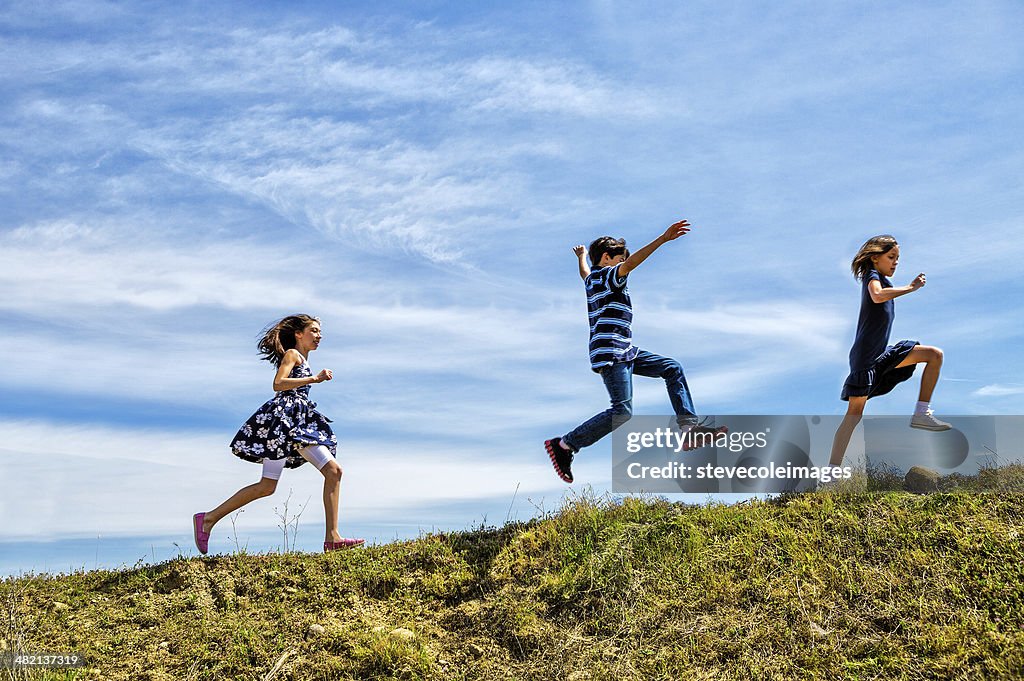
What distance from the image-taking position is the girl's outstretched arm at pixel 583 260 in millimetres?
10586

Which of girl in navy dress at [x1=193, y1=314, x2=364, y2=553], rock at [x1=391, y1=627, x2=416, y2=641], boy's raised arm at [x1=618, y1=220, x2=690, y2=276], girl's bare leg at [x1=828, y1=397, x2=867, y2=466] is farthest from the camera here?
girl's bare leg at [x1=828, y1=397, x2=867, y2=466]

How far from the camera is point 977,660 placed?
22.6 ft

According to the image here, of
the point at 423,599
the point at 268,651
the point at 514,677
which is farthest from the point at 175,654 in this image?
the point at 514,677

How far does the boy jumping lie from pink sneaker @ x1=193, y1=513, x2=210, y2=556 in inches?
158

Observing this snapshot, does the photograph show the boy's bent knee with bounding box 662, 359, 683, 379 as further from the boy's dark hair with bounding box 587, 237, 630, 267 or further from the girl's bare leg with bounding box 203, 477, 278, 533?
the girl's bare leg with bounding box 203, 477, 278, 533

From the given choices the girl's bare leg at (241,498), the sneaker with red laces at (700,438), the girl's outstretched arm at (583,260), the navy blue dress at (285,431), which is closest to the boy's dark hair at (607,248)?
the girl's outstretched arm at (583,260)

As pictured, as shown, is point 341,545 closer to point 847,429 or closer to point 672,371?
point 672,371

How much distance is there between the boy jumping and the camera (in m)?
9.78

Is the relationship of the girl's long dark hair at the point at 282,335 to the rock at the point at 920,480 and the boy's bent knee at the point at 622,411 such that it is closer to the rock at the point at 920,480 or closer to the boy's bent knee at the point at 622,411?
the boy's bent knee at the point at 622,411

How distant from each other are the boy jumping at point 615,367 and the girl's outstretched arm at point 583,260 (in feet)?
1.30

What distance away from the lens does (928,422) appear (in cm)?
1005

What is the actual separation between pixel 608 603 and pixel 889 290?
15.5 feet

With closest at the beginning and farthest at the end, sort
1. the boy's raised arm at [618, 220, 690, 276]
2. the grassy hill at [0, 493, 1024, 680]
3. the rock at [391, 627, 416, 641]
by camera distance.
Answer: the grassy hill at [0, 493, 1024, 680], the rock at [391, 627, 416, 641], the boy's raised arm at [618, 220, 690, 276]

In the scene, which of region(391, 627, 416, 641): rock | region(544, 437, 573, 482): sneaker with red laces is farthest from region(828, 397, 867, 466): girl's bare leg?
region(391, 627, 416, 641): rock
